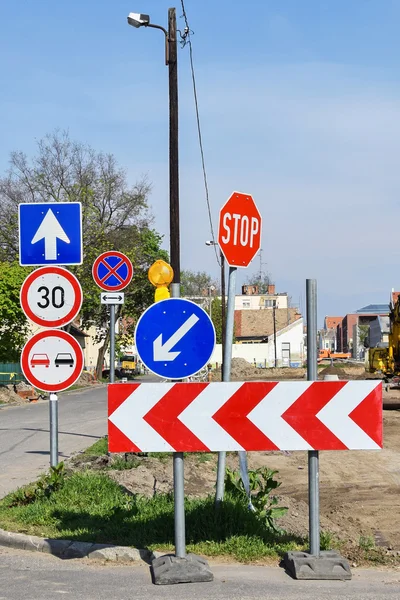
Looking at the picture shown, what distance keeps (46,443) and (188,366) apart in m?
10.7

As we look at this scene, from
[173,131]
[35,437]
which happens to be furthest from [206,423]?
[35,437]

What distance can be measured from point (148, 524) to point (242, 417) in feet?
5.16

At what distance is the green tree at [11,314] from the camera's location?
119ft

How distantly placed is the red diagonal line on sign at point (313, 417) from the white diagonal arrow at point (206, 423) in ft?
1.49

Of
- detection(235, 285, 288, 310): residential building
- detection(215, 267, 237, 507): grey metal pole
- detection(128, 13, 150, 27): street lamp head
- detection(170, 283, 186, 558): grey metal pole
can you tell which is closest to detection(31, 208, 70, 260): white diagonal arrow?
detection(215, 267, 237, 507): grey metal pole

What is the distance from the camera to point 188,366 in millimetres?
6551

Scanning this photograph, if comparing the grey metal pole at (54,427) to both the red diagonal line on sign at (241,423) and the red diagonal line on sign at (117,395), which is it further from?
the red diagonal line on sign at (241,423)

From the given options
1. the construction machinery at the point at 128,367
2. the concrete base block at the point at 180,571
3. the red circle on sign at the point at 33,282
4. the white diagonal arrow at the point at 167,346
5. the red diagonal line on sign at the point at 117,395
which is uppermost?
the red circle on sign at the point at 33,282

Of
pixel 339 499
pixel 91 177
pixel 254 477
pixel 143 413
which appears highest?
pixel 91 177

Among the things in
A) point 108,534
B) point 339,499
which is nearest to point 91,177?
point 339,499

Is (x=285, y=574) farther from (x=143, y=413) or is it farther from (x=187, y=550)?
(x=143, y=413)

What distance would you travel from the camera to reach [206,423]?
6.50m

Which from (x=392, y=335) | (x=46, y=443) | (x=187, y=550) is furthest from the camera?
(x=392, y=335)

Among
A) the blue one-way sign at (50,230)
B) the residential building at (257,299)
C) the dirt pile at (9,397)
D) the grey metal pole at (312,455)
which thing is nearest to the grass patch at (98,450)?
the blue one-way sign at (50,230)
